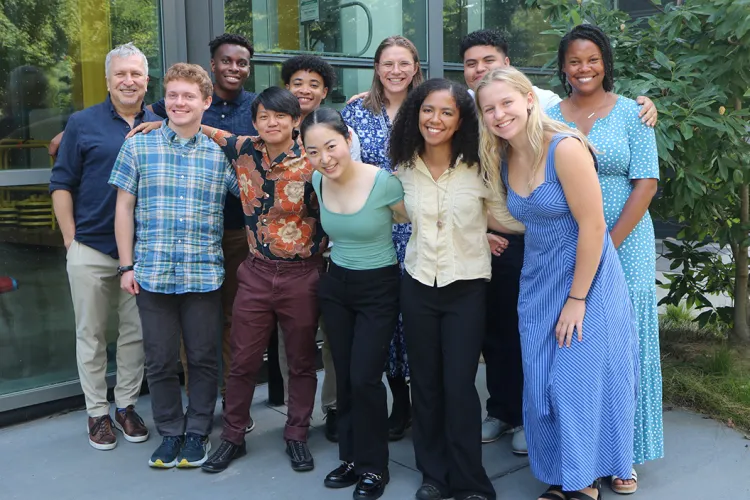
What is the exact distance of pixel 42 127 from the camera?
170 inches

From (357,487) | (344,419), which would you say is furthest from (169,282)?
(357,487)

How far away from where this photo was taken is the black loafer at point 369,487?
3.37 m

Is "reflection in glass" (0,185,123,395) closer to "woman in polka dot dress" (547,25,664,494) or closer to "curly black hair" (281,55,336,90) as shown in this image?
"curly black hair" (281,55,336,90)

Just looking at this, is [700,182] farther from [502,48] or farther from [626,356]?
[626,356]

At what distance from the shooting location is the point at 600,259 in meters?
3.12

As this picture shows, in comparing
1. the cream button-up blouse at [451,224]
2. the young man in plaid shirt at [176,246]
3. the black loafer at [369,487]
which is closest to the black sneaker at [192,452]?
the young man in plaid shirt at [176,246]

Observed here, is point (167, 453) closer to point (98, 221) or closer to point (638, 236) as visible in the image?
point (98, 221)

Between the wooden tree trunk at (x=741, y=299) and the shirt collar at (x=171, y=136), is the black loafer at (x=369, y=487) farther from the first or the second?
the wooden tree trunk at (x=741, y=299)

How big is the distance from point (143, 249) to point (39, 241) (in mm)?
1060

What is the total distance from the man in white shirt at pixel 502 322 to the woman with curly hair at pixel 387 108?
34 cm

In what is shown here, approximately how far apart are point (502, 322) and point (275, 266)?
1113 millimetres

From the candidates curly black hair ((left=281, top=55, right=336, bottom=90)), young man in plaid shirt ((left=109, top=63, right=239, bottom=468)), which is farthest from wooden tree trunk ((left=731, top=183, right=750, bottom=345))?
young man in plaid shirt ((left=109, top=63, right=239, bottom=468))

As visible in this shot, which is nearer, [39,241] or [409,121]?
[409,121]

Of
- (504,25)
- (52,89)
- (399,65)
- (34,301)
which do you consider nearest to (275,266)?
(399,65)
